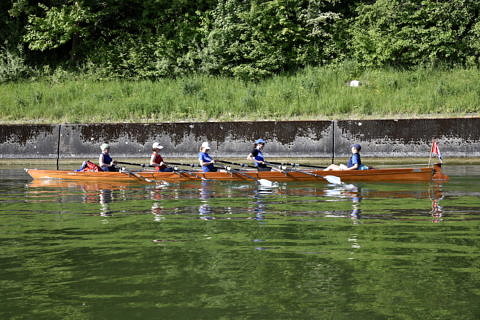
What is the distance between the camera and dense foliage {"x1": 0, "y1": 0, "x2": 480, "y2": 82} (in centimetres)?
3025

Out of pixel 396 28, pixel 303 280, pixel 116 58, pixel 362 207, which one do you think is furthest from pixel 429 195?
pixel 116 58

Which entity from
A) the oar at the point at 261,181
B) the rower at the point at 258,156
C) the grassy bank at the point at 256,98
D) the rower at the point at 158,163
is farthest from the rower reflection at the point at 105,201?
the grassy bank at the point at 256,98

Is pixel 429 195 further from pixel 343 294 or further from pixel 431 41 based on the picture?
pixel 431 41

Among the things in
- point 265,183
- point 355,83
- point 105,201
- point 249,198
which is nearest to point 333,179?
point 265,183

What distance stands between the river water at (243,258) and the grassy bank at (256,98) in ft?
40.1

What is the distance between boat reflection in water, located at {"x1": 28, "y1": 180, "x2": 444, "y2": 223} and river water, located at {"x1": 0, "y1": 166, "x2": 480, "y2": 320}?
59 millimetres

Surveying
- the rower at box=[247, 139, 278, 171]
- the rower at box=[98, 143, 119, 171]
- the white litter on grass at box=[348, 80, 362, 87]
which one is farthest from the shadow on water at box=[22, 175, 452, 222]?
the white litter on grass at box=[348, 80, 362, 87]

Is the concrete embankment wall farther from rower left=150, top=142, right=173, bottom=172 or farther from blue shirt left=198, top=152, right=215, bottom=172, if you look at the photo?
blue shirt left=198, top=152, right=215, bottom=172

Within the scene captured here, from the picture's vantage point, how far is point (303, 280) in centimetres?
733

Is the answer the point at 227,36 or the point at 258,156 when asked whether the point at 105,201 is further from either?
the point at 227,36

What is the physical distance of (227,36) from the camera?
31.9m

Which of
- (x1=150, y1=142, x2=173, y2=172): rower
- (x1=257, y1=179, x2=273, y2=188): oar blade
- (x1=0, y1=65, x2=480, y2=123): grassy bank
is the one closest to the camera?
(x1=257, y1=179, x2=273, y2=188): oar blade

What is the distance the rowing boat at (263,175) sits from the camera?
18891 mm

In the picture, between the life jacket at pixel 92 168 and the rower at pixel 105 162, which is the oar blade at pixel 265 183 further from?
the life jacket at pixel 92 168
